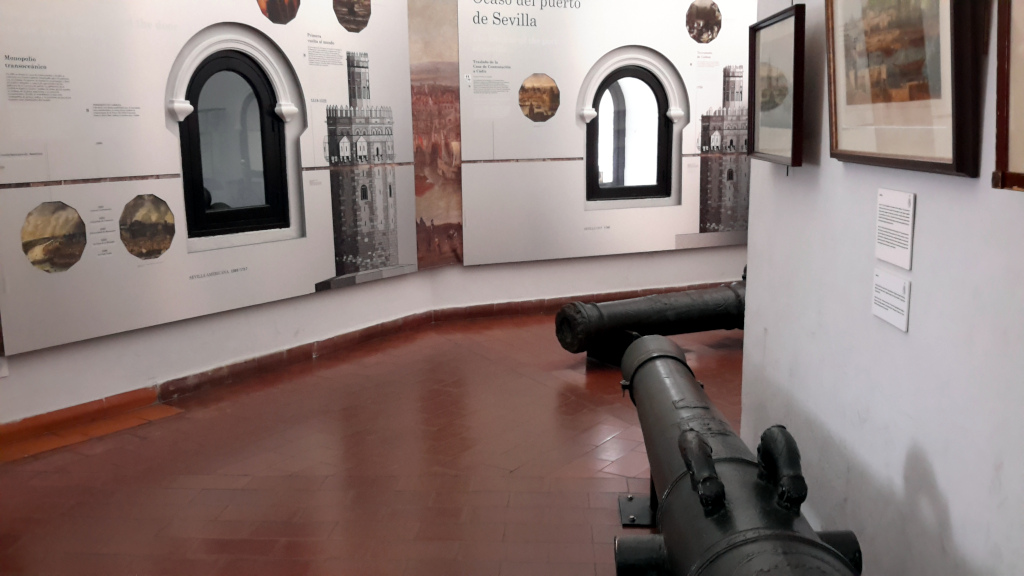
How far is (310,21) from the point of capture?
683cm

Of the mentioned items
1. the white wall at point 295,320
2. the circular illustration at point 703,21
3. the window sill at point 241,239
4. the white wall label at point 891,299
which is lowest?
the white wall at point 295,320

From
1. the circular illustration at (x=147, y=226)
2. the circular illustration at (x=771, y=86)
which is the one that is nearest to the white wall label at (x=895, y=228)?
the circular illustration at (x=771, y=86)

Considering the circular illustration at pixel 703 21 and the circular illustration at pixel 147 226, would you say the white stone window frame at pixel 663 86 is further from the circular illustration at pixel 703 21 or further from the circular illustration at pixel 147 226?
the circular illustration at pixel 147 226

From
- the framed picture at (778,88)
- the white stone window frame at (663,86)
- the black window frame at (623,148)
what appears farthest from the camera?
the black window frame at (623,148)

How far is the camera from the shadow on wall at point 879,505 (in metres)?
2.35

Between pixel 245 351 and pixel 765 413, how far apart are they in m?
4.40

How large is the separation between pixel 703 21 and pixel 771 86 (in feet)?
18.6

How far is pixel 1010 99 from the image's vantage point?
1880 millimetres

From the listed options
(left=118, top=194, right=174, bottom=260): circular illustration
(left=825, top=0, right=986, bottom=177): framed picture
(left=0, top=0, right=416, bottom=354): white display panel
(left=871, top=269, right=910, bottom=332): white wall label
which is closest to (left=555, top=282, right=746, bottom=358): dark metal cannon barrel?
(left=0, top=0, right=416, bottom=354): white display panel

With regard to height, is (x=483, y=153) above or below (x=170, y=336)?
above

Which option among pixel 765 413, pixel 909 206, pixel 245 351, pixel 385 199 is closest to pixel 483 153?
pixel 385 199

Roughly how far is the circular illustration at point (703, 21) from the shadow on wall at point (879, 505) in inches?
239

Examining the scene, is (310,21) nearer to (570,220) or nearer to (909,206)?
(570,220)

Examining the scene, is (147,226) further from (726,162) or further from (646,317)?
(726,162)
